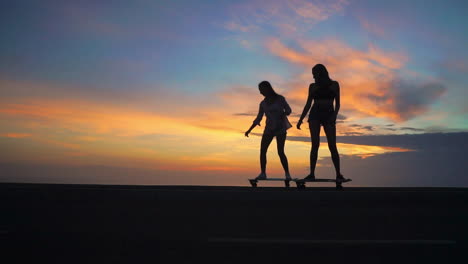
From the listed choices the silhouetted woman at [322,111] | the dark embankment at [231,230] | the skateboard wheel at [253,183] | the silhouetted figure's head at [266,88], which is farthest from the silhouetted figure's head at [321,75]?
the dark embankment at [231,230]

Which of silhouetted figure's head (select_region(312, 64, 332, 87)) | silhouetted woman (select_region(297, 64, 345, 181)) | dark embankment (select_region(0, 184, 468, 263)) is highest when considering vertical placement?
silhouetted figure's head (select_region(312, 64, 332, 87))

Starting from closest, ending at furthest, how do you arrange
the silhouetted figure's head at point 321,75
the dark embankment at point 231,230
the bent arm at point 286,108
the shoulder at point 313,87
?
the dark embankment at point 231,230 < the silhouetted figure's head at point 321,75 < the shoulder at point 313,87 < the bent arm at point 286,108

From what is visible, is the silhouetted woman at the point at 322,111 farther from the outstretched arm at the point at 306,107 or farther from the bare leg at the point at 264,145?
the bare leg at the point at 264,145

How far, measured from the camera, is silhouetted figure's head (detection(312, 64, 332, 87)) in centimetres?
1223

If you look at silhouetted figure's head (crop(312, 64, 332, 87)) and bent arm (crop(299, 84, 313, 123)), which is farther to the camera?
bent arm (crop(299, 84, 313, 123))

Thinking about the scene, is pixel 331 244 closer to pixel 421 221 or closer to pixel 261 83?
pixel 421 221

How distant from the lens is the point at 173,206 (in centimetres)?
718

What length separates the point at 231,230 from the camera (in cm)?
507

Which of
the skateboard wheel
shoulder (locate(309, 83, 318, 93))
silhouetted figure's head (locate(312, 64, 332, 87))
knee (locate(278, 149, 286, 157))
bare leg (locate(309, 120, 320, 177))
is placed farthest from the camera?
knee (locate(278, 149, 286, 157))

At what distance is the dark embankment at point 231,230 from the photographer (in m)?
3.92

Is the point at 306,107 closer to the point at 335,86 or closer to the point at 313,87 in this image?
the point at 313,87

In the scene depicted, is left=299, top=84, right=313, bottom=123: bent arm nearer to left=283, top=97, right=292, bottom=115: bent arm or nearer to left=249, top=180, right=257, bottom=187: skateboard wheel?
left=283, top=97, right=292, bottom=115: bent arm

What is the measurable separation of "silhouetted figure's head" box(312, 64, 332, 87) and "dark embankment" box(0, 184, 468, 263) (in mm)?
4611

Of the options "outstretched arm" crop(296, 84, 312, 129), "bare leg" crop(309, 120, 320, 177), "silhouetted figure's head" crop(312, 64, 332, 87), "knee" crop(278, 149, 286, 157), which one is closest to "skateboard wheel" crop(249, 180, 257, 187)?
"knee" crop(278, 149, 286, 157)
